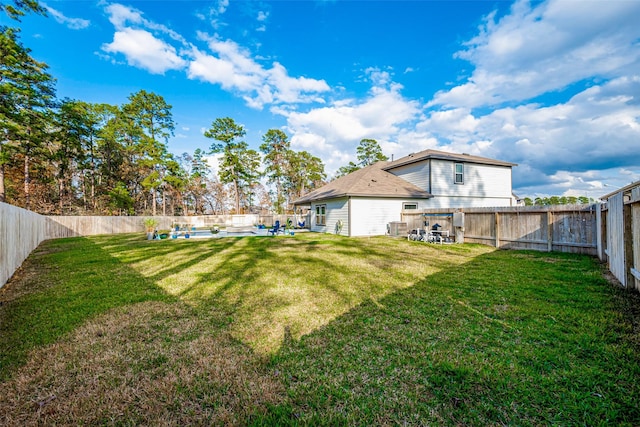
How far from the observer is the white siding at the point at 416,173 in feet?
55.2

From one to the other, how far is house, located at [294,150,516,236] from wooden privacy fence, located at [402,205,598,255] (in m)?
3.18

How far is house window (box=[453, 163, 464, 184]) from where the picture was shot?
17.5m

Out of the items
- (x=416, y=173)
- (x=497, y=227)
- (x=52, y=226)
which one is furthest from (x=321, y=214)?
(x=52, y=226)

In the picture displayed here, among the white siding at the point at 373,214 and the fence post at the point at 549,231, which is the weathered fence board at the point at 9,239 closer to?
the white siding at the point at 373,214

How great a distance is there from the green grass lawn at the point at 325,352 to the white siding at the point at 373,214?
9.34 meters

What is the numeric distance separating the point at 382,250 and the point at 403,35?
12.6 metres

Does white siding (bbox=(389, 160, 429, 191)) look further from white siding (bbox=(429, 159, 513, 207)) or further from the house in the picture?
white siding (bbox=(429, 159, 513, 207))

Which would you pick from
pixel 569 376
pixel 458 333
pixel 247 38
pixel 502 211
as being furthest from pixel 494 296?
pixel 247 38

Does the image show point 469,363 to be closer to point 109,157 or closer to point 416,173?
point 416,173

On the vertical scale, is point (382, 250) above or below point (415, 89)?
below

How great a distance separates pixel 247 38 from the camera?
14039 millimetres

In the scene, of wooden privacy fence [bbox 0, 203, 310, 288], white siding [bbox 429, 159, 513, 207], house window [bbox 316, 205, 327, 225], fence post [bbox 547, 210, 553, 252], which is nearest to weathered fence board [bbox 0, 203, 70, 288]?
wooden privacy fence [bbox 0, 203, 310, 288]

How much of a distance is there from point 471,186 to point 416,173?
166 inches

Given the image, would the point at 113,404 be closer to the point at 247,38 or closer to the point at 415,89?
the point at 247,38
